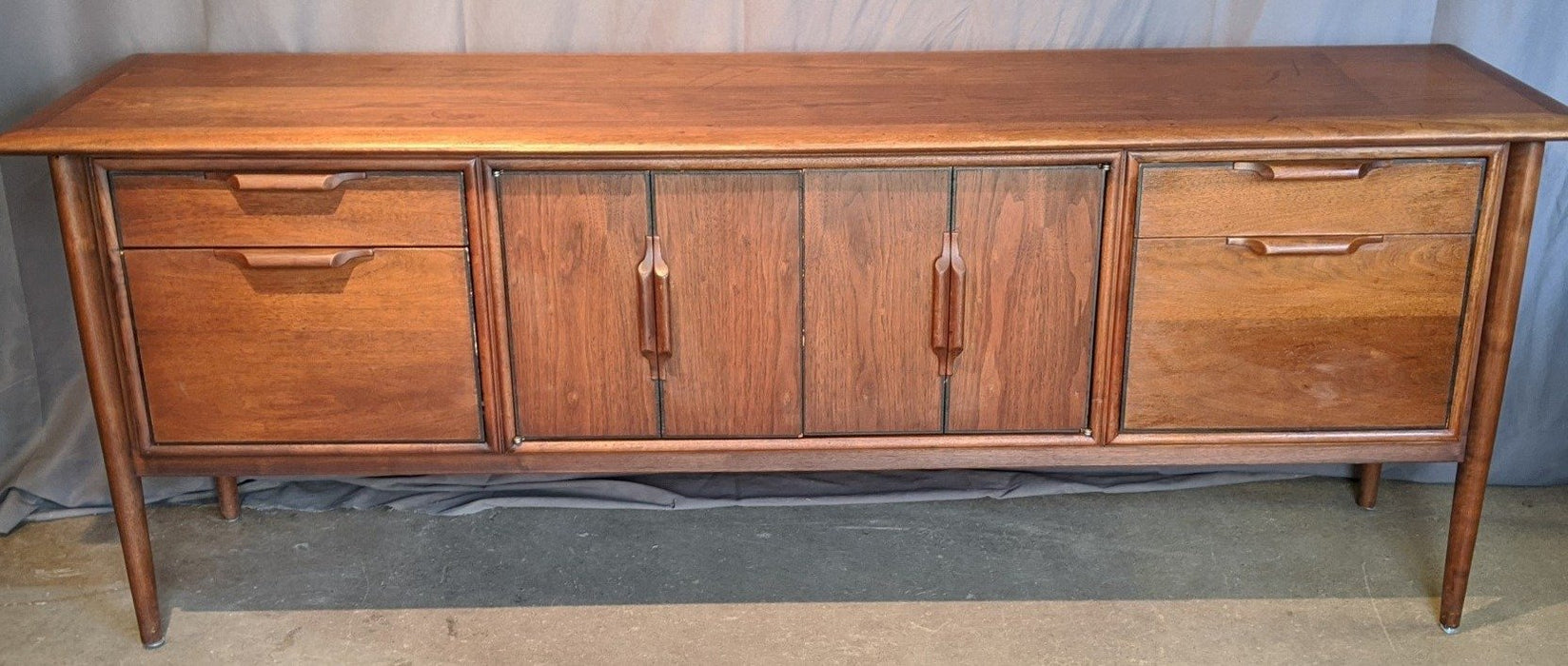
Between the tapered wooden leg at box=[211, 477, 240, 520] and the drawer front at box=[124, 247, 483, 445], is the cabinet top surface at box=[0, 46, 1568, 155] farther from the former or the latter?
the tapered wooden leg at box=[211, 477, 240, 520]

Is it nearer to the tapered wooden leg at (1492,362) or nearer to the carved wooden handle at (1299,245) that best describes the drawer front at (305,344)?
the carved wooden handle at (1299,245)

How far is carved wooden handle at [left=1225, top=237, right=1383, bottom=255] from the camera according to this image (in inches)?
86.6

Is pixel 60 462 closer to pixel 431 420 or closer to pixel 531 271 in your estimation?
pixel 431 420

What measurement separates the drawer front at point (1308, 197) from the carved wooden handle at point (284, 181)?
110cm

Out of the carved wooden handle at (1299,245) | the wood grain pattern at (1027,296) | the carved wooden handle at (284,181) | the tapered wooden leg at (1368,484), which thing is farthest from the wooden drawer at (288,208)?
the tapered wooden leg at (1368,484)

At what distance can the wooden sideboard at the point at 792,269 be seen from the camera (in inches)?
84.9

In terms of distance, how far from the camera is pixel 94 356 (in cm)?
224

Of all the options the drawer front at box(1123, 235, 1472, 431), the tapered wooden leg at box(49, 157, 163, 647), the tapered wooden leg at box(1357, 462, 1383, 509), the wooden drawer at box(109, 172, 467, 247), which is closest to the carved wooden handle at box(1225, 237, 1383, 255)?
the drawer front at box(1123, 235, 1472, 431)

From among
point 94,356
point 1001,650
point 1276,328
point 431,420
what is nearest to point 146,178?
point 94,356

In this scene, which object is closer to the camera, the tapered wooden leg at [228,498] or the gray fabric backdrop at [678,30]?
the gray fabric backdrop at [678,30]

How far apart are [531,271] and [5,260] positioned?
1149 mm

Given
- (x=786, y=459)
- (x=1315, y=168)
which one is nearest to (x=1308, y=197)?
(x=1315, y=168)

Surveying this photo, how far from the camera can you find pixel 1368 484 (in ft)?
9.30

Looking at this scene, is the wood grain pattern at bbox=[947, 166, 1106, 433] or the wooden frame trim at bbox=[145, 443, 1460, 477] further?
the wooden frame trim at bbox=[145, 443, 1460, 477]
